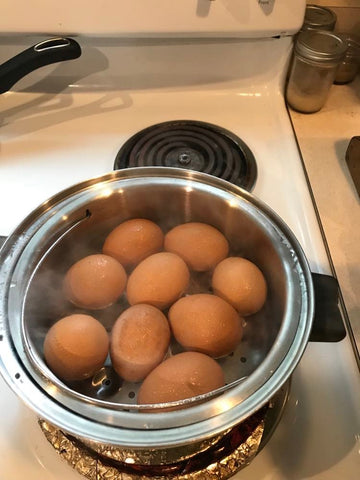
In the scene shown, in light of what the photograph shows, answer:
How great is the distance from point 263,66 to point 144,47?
0.25 m

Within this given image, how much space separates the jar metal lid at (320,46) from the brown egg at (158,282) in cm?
53

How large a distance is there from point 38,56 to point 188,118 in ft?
0.98

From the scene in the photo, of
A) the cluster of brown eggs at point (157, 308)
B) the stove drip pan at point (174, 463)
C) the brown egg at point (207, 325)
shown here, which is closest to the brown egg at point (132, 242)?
the cluster of brown eggs at point (157, 308)

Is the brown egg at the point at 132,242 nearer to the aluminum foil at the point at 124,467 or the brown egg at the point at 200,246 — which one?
the brown egg at the point at 200,246

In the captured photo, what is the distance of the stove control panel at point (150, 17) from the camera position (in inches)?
28.5

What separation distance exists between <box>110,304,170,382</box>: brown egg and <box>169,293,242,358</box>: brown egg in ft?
0.07

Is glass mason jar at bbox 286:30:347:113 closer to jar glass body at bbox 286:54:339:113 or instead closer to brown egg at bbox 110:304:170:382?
jar glass body at bbox 286:54:339:113

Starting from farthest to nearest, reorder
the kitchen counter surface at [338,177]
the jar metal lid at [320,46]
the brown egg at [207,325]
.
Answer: the jar metal lid at [320,46] → the kitchen counter surface at [338,177] → the brown egg at [207,325]

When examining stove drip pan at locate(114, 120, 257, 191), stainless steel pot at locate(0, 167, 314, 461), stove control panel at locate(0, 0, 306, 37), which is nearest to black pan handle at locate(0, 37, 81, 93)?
stove control panel at locate(0, 0, 306, 37)

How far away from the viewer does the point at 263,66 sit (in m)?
0.88

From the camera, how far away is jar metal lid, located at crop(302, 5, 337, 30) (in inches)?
34.6

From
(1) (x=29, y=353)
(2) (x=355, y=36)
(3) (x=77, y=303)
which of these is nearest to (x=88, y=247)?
(3) (x=77, y=303)

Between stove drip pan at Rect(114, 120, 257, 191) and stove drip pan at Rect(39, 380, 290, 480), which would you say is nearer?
stove drip pan at Rect(39, 380, 290, 480)

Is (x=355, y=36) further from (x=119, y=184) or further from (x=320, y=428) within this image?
(x=320, y=428)
